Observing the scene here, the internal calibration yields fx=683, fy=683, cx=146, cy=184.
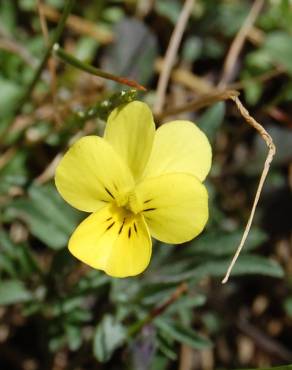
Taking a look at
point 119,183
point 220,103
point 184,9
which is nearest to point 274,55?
point 184,9

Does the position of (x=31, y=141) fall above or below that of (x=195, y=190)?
below

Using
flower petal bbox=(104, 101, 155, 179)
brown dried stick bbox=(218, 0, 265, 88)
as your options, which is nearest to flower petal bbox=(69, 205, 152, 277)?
flower petal bbox=(104, 101, 155, 179)

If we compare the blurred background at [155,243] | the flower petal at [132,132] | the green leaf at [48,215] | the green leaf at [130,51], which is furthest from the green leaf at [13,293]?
the green leaf at [130,51]

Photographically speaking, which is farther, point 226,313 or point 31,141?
point 226,313

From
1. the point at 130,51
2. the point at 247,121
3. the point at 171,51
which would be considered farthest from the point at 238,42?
the point at 247,121

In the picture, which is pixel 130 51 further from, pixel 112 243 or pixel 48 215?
pixel 112 243

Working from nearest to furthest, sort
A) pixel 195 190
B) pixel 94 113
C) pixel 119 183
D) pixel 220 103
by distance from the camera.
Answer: pixel 195 190, pixel 119 183, pixel 94 113, pixel 220 103

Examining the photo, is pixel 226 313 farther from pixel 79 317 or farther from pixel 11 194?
pixel 11 194
